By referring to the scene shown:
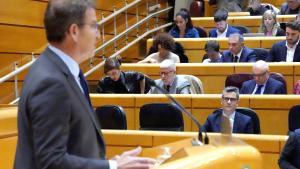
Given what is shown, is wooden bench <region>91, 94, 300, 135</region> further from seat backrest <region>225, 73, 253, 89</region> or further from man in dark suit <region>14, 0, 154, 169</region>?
man in dark suit <region>14, 0, 154, 169</region>

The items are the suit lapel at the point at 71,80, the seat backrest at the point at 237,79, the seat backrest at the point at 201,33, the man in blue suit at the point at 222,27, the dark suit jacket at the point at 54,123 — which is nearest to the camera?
the dark suit jacket at the point at 54,123

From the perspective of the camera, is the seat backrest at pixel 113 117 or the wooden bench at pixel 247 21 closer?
the seat backrest at pixel 113 117

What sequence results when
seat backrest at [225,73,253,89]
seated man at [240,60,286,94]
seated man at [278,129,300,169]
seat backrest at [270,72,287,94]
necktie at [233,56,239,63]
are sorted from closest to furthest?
seated man at [278,129,300,169], seated man at [240,60,286,94], seat backrest at [270,72,287,94], seat backrest at [225,73,253,89], necktie at [233,56,239,63]

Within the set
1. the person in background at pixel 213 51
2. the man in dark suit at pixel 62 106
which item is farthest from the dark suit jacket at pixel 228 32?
the man in dark suit at pixel 62 106

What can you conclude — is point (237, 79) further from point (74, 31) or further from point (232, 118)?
point (74, 31)

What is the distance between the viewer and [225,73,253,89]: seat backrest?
6.18 meters

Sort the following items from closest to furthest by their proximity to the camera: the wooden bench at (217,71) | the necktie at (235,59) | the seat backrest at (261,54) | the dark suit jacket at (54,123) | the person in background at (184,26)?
1. the dark suit jacket at (54,123)
2. the wooden bench at (217,71)
3. the necktie at (235,59)
4. the seat backrest at (261,54)
5. the person in background at (184,26)

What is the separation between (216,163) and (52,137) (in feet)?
1.47

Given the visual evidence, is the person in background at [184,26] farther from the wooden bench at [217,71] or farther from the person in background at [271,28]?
the wooden bench at [217,71]

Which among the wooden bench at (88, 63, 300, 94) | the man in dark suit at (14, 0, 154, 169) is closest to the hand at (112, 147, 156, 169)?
the man in dark suit at (14, 0, 154, 169)

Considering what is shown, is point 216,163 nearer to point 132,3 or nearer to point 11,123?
point 11,123

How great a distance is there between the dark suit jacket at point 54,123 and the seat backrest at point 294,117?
3.52 m

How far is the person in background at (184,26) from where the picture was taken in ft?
27.7

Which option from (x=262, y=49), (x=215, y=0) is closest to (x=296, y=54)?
(x=262, y=49)
